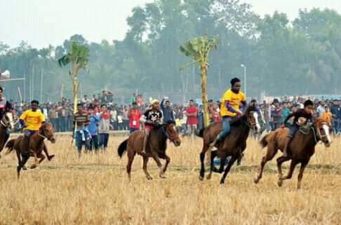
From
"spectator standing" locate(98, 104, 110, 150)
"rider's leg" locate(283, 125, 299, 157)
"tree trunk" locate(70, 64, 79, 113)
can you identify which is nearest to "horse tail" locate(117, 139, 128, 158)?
"rider's leg" locate(283, 125, 299, 157)

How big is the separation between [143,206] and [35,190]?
143 inches

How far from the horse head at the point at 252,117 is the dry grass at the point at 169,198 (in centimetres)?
127

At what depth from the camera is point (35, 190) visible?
57.1ft

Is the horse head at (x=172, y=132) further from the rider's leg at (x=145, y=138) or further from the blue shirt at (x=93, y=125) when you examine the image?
the blue shirt at (x=93, y=125)

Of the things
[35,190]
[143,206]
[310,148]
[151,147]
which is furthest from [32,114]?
[143,206]

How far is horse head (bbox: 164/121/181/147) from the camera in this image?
21.1m

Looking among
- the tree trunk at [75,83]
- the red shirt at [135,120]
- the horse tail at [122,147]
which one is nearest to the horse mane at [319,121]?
the horse tail at [122,147]

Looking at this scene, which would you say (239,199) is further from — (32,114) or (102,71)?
(102,71)

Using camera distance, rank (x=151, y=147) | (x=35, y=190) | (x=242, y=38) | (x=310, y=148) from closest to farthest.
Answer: (x=35, y=190) < (x=310, y=148) < (x=151, y=147) < (x=242, y=38)

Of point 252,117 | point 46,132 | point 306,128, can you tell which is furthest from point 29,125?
point 306,128

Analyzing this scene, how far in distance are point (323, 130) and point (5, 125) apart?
8517mm

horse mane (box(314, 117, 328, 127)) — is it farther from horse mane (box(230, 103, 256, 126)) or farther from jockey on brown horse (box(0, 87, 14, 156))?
jockey on brown horse (box(0, 87, 14, 156))

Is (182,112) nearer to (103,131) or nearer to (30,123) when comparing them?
(103,131)

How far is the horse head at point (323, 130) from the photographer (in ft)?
59.2
